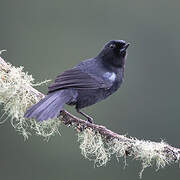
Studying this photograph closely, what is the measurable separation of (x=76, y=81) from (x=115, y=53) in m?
0.86

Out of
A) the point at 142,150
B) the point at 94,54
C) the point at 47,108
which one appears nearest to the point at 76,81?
the point at 47,108

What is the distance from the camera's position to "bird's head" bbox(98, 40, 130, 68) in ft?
18.6

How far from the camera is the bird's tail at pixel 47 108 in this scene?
165 inches

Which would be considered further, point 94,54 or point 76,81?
point 94,54

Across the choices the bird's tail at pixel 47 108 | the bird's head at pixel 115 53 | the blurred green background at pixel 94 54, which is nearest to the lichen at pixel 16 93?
the bird's tail at pixel 47 108

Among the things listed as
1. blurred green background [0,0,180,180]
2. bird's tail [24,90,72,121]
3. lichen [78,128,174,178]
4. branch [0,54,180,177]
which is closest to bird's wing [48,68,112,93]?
bird's tail [24,90,72,121]

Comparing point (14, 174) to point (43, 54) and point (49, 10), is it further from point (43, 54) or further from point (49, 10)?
point (49, 10)

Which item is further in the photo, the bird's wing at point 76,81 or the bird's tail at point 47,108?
the bird's wing at point 76,81

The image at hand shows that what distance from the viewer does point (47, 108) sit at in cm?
428

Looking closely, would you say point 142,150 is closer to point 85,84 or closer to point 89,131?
point 89,131

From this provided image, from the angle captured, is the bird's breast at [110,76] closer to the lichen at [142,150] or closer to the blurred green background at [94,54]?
the lichen at [142,150]

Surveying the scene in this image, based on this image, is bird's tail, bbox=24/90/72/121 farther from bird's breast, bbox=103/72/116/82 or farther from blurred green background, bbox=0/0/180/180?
blurred green background, bbox=0/0/180/180

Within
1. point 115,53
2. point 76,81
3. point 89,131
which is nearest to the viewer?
point 89,131

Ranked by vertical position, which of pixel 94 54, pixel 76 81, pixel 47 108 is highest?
pixel 94 54
